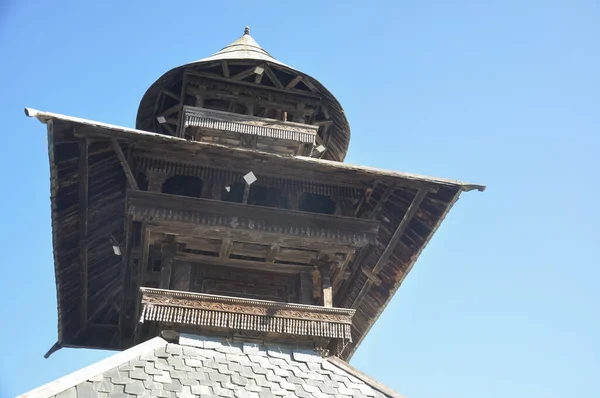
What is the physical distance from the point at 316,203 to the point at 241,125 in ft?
5.97

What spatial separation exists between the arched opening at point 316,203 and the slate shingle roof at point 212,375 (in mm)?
2940

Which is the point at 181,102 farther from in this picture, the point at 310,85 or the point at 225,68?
the point at 310,85

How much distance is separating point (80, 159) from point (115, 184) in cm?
94

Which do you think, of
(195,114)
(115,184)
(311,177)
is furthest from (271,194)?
(115,184)

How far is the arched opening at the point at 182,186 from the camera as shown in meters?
10.3

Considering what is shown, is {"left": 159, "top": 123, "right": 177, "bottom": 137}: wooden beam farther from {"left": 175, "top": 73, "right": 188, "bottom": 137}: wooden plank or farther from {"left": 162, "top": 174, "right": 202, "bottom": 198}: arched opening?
{"left": 162, "top": 174, "right": 202, "bottom": 198}: arched opening

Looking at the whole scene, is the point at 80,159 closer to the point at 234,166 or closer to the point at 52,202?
the point at 52,202

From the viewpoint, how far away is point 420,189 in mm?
8938

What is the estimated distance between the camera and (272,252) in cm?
902

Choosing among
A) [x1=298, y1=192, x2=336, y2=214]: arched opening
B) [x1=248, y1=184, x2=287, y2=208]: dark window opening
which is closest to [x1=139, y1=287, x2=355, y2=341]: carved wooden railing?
[x1=248, y1=184, x2=287, y2=208]: dark window opening

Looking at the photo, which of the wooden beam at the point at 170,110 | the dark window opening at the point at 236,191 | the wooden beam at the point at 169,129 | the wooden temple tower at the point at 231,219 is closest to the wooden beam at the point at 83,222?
the wooden temple tower at the point at 231,219

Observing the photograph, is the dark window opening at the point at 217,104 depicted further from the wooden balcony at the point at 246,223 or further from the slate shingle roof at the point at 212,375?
the slate shingle roof at the point at 212,375

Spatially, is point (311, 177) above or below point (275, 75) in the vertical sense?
below

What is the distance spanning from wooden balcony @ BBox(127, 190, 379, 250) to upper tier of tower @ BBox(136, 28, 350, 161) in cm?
163
